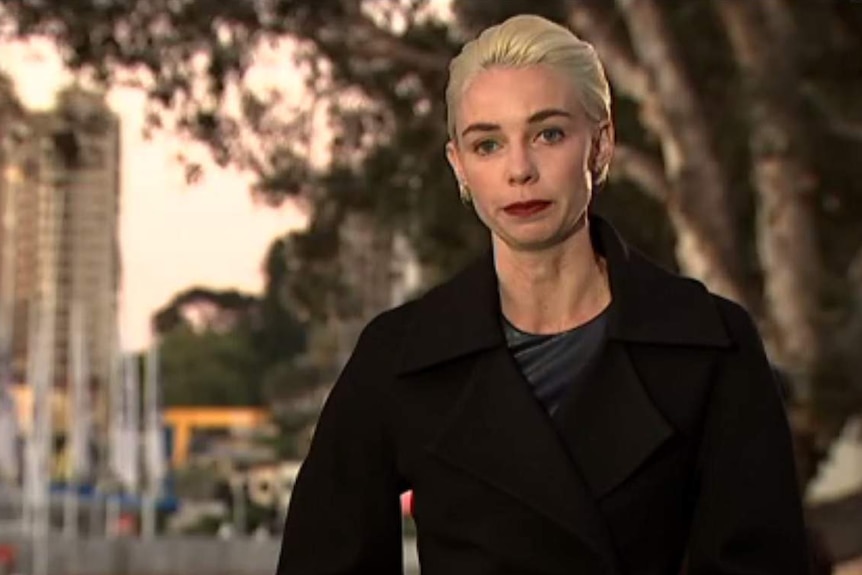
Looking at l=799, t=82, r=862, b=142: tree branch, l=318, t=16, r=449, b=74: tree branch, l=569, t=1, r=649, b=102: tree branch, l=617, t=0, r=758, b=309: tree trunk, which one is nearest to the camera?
l=617, t=0, r=758, b=309: tree trunk

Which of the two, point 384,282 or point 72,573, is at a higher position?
point 384,282

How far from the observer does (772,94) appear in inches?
685

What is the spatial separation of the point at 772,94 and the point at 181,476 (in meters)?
59.6

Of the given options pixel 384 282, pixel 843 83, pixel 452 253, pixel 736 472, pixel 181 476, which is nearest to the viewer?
pixel 736 472

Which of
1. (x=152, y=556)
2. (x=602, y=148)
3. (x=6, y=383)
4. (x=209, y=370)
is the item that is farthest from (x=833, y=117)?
(x=209, y=370)

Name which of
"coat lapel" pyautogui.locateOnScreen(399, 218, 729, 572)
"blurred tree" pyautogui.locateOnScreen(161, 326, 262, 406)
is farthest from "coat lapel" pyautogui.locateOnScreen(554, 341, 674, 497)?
"blurred tree" pyautogui.locateOnScreen(161, 326, 262, 406)

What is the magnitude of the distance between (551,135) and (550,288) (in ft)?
0.43

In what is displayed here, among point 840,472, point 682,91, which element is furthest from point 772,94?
point 840,472

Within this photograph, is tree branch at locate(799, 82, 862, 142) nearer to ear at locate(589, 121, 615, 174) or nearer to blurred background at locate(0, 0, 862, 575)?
blurred background at locate(0, 0, 862, 575)

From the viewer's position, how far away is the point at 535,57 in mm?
1979

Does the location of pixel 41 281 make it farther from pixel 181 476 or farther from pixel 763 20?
pixel 763 20

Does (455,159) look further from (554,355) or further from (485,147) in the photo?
(554,355)

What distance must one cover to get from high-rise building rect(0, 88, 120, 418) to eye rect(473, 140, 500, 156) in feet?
57.2

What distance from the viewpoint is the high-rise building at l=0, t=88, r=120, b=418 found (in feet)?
65.6
